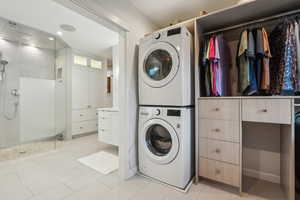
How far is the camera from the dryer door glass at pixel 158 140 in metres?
1.69

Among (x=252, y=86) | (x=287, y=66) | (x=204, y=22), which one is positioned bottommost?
(x=252, y=86)

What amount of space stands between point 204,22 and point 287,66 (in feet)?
3.11

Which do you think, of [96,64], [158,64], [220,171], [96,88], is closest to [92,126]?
[96,88]

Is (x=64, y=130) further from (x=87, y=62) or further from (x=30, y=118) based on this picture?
(x=87, y=62)

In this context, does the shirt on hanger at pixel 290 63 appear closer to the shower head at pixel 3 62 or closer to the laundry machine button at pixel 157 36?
the laundry machine button at pixel 157 36

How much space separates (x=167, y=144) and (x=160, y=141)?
111 mm

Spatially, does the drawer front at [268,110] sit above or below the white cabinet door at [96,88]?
below

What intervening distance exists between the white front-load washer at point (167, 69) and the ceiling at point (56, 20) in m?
1.38

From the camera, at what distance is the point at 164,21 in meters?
2.30

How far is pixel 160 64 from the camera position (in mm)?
1759

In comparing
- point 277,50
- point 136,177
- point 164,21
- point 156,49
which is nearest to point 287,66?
point 277,50

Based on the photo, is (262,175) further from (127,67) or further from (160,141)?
(127,67)

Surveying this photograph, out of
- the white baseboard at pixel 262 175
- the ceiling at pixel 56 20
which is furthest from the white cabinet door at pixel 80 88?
the white baseboard at pixel 262 175

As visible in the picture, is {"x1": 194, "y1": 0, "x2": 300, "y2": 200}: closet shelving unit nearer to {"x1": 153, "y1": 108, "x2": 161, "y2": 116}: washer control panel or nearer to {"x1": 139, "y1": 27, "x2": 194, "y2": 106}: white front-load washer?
{"x1": 139, "y1": 27, "x2": 194, "y2": 106}: white front-load washer
